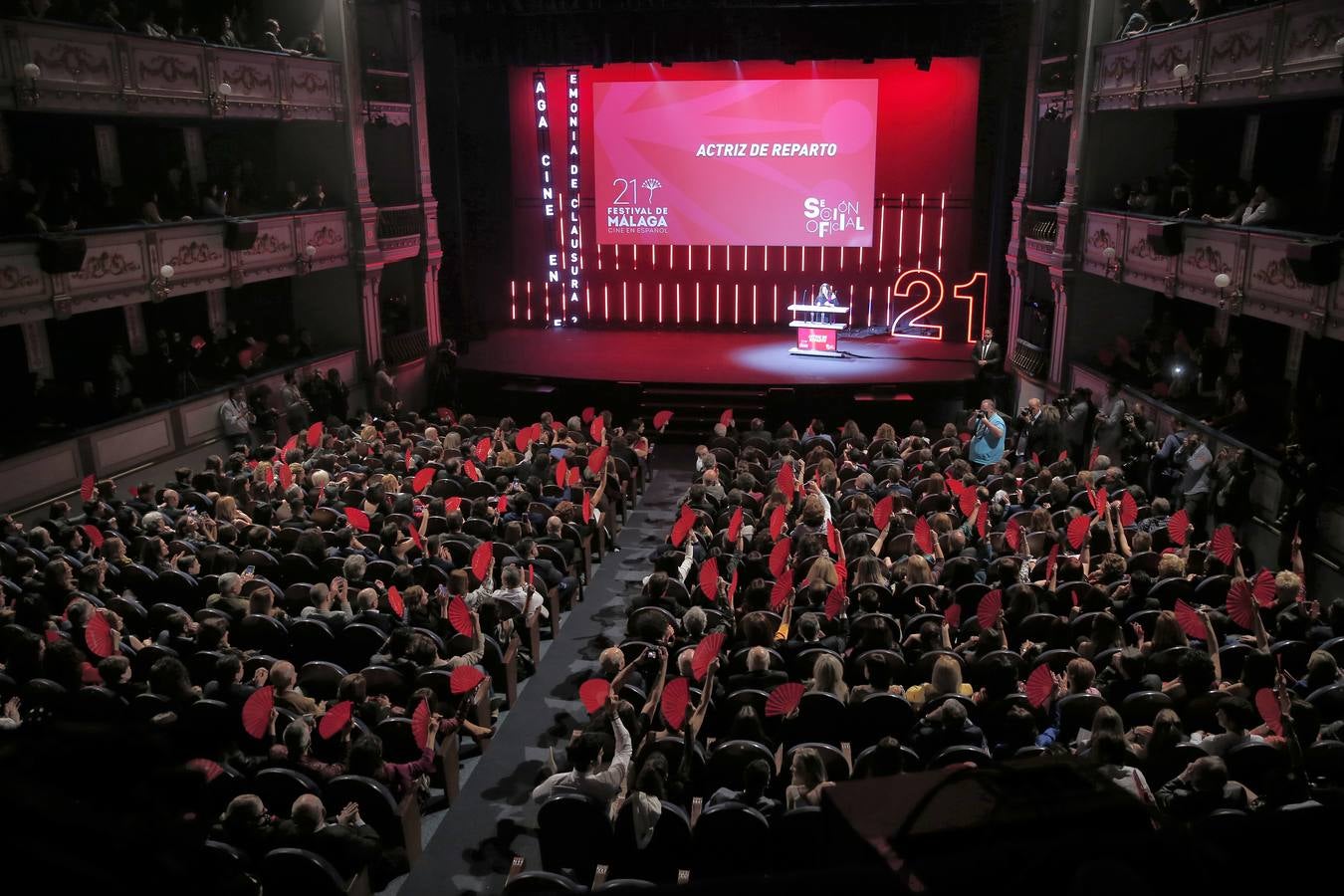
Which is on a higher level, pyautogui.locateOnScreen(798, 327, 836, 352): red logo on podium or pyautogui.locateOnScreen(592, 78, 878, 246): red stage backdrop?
pyautogui.locateOnScreen(592, 78, 878, 246): red stage backdrop

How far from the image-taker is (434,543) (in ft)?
32.2

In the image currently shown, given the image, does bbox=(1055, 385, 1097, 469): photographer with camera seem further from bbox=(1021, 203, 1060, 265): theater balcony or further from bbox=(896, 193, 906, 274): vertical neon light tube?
bbox=(896, 193, 906, 274): vertical neon light tube

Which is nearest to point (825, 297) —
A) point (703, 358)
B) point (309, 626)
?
point (703, 358)

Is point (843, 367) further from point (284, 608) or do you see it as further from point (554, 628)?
point (284, 608)

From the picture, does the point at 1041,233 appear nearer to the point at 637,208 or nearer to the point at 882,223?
the point at 882,223

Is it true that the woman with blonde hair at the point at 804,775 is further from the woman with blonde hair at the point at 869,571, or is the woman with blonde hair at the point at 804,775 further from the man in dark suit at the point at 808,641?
the woman with blonde hair at the point at 869,571

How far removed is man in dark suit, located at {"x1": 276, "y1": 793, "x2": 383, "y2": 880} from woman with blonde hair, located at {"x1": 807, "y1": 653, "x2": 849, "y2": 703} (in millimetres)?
2952

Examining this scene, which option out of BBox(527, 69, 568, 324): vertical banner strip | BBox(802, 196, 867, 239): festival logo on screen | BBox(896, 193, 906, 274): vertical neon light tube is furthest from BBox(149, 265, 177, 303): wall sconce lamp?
BBox(896, 193, 906, 274): vertical neon light tube

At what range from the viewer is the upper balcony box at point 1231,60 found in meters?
10.6

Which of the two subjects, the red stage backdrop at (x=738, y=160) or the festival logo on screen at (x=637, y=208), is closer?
the red stage backdrop at (x=738, y=160)

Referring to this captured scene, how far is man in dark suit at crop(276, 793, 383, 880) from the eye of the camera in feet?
18.2

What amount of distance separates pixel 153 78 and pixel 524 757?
37.2 feet

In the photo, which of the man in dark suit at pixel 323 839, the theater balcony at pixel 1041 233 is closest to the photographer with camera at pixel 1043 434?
the theater balcony at pixel 1041 233

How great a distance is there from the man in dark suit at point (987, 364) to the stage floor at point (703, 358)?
0.45 meters
